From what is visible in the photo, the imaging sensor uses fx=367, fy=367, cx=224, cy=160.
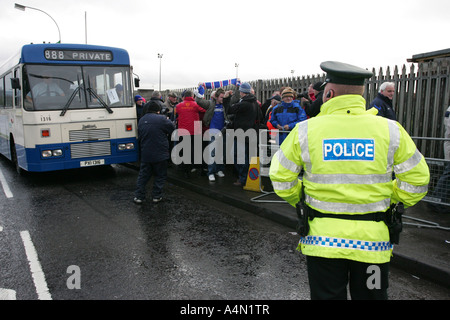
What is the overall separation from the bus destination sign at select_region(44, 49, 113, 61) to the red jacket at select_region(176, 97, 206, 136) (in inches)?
85.1

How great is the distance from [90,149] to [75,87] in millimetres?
1458

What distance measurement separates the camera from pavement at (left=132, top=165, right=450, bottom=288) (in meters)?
3.99

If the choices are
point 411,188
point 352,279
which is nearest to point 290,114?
point 411,188

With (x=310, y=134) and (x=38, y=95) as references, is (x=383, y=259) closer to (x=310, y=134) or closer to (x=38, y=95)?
(x=310, y=134)

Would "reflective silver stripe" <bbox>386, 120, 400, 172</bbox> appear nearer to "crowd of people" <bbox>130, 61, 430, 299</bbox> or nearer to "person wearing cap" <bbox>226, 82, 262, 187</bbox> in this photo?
"crowd of people" <bbox>130, 61, 430, 299</bbox>

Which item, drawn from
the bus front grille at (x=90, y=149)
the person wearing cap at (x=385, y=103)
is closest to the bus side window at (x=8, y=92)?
the bus front grille at (x=90, y=149)

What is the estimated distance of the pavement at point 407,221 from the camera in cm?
399

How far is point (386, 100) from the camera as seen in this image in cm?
626

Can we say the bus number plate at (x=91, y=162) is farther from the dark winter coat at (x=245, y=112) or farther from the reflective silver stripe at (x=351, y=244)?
the reflective silver stripe at (x=351, y=244)

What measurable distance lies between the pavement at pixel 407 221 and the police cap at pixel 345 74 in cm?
271

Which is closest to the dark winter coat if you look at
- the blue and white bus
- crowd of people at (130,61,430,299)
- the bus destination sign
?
the blue and white bus

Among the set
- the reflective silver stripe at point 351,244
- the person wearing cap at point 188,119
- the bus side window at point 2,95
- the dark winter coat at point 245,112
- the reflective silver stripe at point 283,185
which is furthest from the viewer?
the bus side window at point 2,95
